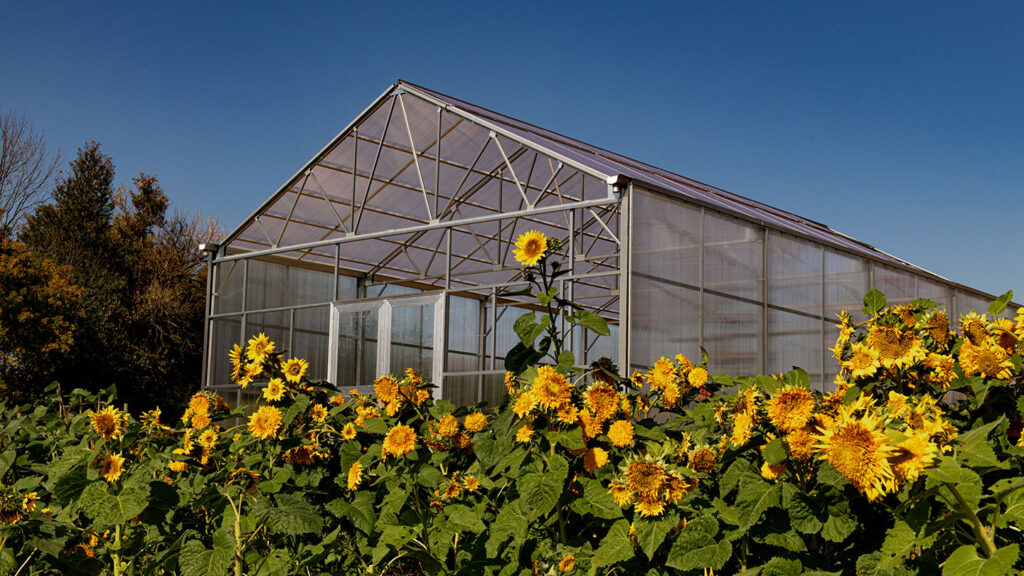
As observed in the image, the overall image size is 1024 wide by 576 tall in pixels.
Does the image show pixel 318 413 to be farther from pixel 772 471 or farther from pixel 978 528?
pixel 978 528

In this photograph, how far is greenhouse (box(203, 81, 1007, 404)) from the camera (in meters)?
8.95

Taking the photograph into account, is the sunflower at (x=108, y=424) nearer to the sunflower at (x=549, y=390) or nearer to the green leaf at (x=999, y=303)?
the sunflower at (x=549, y=390)

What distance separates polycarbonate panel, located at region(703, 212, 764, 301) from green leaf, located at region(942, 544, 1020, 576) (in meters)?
8.09

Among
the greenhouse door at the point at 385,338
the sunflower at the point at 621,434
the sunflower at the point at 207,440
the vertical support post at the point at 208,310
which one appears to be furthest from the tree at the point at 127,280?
the sunflower at the point at 621,434

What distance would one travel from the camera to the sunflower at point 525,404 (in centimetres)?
180

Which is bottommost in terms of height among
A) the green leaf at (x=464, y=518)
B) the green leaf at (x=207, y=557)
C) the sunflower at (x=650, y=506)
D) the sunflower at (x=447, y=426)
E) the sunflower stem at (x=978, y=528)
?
the green leaf at (x=207, y=557)

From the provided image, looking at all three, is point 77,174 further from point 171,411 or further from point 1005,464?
point 1005,464

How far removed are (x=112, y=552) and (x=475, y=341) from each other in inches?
443

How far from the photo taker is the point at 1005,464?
1300 mm

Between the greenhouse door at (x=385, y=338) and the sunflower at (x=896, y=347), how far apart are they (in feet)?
30.0

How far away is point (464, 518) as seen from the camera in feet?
6.64

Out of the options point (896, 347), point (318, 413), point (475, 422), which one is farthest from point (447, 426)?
point (896, 347)

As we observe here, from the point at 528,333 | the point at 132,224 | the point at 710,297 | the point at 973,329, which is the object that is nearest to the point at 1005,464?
the point at 973,329

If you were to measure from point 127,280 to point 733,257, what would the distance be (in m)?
15.5
